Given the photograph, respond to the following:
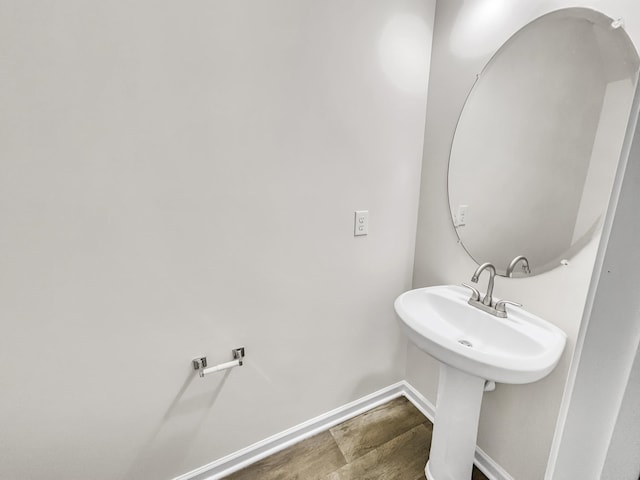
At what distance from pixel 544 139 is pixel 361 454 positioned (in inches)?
60.6

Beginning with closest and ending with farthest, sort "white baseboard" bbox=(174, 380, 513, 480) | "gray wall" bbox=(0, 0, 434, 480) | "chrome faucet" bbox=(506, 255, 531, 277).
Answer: "gray wall" bbox=(0, 0, 434, 480), "chrome faucet" bbox=(506, 255, 531, 277), "white baseboard" bbox=(174, 380, 513, 480)

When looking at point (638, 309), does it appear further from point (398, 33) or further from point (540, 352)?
point (398, 33)

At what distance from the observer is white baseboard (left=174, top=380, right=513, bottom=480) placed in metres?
1.22

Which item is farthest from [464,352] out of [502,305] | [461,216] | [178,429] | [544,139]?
[178,429]

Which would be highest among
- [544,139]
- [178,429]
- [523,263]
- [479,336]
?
[544,139]

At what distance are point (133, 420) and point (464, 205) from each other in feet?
5.22

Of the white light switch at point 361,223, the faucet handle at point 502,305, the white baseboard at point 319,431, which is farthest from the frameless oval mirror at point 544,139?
the white baseboard at point 319,431

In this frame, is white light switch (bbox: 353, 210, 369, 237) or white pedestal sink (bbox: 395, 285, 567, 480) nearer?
white pedestal sink (bbox: 395, 285, 567, 480)

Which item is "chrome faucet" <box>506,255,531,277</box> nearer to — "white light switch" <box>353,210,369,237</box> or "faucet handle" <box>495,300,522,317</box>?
"faucet handle" <box>495,300,522,317</box>

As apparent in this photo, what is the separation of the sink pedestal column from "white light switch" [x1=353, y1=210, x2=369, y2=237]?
66 cm

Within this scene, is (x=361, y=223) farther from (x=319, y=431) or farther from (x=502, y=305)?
(x=319, y=431)

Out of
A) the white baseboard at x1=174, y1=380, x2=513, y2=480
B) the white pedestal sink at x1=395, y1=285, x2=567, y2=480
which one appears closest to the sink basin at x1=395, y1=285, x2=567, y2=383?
the white pedestal sink at x1=395, y1=285, x2=567, y2=480

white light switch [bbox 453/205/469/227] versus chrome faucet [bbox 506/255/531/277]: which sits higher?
white light switch [bbox 453/205/469/227]

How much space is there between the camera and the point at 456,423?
111cm
